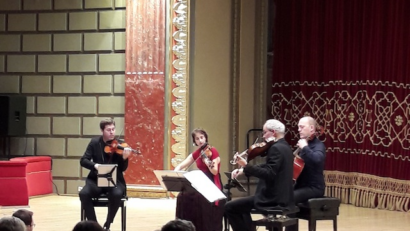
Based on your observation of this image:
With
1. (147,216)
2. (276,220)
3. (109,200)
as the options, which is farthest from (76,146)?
(276,220)

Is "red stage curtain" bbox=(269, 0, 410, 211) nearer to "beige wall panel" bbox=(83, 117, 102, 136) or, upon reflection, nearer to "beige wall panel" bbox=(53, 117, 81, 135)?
"beige wall panel" bbox=(83, 117, 102, 136)

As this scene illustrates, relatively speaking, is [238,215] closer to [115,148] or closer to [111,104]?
[115,148]

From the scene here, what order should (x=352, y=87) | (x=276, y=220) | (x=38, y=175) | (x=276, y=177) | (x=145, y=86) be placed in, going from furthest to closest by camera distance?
(x=38, y=175)
(x=145, y=86)
(x=352, y=87)
(x=276, y=177)
(x=276, y=220)

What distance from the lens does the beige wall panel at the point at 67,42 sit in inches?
486

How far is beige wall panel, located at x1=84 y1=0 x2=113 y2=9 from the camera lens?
1216cm

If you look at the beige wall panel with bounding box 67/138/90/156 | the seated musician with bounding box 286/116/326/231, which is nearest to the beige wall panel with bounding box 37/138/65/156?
the beige wall panel with bounding box 67/138/90/156

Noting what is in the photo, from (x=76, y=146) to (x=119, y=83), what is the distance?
48.6 inches

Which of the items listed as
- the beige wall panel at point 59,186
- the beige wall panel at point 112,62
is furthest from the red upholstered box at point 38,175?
the beige wall panel at point 112,62

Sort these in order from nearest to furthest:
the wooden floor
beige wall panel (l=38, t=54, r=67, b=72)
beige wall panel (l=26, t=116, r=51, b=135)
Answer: the wooden floor
beige wall panel (l=38, t=54, r=67, b=72)
beige wall panel (l=26, t=116, r=51, b=135)

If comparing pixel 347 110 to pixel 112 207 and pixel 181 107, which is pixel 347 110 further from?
pixel 112 207

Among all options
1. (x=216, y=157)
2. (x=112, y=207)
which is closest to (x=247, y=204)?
(x=216, y=157)

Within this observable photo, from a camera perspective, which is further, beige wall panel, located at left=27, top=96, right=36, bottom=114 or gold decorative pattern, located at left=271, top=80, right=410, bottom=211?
beige wall panel, located at left=27, top=96, right=36, bottom=114

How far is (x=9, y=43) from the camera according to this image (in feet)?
41.7

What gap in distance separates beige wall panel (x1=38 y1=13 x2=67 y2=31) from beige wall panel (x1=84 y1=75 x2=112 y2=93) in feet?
3.02
